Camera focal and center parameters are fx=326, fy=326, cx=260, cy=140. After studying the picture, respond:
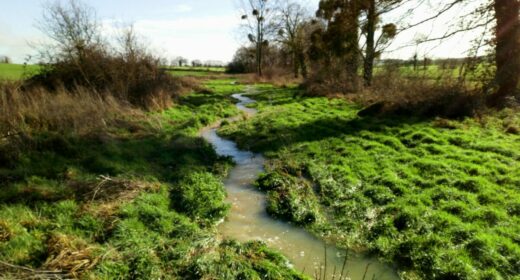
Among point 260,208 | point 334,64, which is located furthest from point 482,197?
point 334,64

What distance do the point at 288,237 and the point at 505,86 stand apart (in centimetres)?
1327

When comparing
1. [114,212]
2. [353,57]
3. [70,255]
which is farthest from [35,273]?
[353,57]

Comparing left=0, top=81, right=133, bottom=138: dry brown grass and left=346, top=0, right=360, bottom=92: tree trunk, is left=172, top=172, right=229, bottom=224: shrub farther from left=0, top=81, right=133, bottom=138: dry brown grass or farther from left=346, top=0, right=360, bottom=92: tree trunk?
left=346, top=0, right=360, bottom=92: tree trunk

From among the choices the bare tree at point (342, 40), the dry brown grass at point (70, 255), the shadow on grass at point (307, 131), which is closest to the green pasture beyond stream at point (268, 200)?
the dry brown grass at point (70, 255)

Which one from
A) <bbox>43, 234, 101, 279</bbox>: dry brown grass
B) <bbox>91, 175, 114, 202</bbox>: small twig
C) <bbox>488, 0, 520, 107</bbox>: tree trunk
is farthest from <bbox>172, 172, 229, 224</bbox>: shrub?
<bbox>488, 0, 520, 107</bbox>: tree trunk

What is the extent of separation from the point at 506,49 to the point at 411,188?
33.8 feet

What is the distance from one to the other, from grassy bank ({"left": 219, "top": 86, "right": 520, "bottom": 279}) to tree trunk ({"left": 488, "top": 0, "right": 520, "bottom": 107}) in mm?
1925

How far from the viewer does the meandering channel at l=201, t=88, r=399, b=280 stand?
202 inches

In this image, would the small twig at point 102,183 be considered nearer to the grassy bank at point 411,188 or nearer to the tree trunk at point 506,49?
the grassy bank at point 411,188

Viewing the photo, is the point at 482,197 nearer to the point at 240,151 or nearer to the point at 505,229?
the point at 505,229

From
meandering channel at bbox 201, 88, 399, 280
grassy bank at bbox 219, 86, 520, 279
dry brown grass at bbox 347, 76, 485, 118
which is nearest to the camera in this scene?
meandering channel at bbox 201, 88, 399, 280

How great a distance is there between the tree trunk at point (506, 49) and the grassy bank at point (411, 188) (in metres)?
1.92

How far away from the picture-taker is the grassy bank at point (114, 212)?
4586mm

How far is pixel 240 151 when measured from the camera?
11.7 meters
